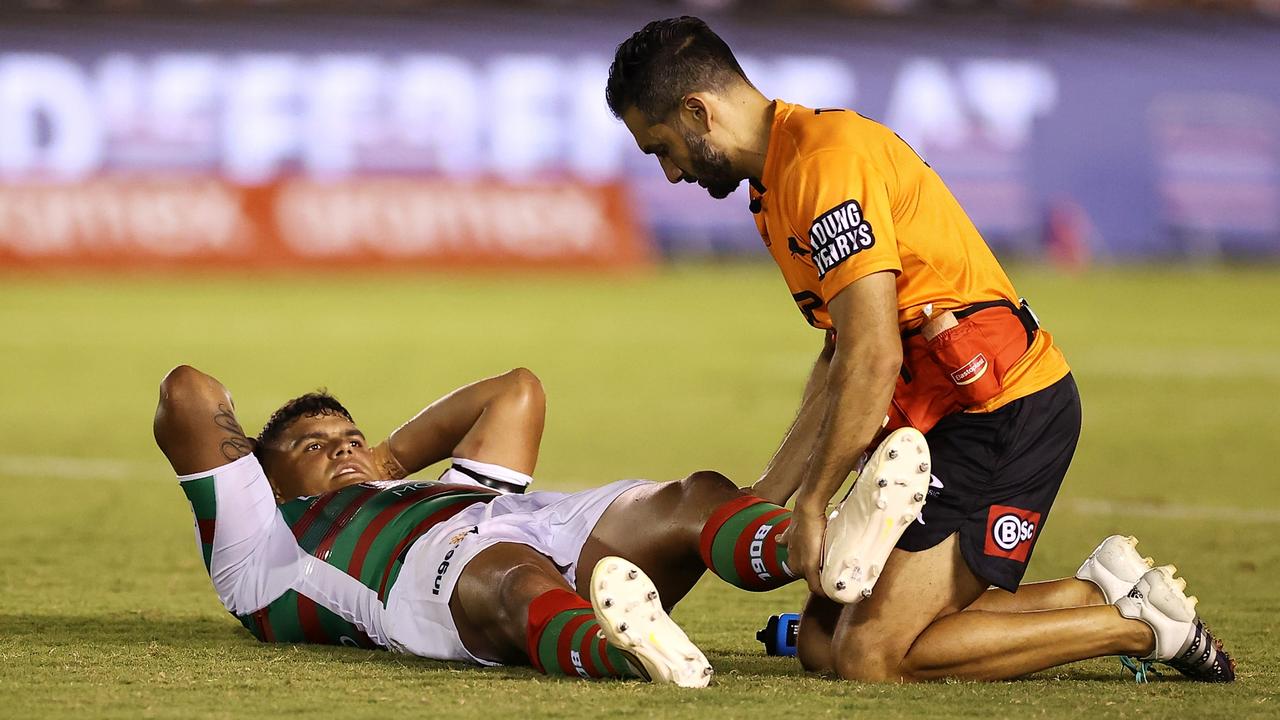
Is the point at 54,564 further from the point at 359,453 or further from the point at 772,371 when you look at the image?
the point at 772,371

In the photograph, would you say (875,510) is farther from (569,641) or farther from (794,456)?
(794,456)

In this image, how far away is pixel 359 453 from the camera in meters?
5.58

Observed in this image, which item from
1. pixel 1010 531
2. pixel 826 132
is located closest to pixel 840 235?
pixel 826 132

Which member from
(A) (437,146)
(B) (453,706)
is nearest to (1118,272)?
(A) (437,146)

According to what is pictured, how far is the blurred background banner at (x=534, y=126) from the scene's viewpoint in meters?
22.2

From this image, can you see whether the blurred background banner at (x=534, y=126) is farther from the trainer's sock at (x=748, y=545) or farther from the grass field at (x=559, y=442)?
the trainer's sock at (x=748, y=545)

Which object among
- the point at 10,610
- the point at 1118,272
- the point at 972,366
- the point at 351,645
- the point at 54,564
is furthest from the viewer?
the point at 1118,272

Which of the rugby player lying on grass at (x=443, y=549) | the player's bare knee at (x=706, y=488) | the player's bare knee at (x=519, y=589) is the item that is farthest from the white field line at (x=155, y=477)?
the player's bare knee at (x=519, y=589)

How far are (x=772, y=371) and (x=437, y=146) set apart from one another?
12.2 metres

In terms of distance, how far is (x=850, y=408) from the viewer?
4.18 metres

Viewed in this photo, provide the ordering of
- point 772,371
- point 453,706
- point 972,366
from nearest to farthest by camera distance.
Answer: point 453,706, point 972,366, point 772,371

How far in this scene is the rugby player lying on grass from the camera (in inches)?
171

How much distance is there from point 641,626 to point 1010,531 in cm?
109

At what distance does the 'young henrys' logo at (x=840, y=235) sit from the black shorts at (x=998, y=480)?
2.30 feet
